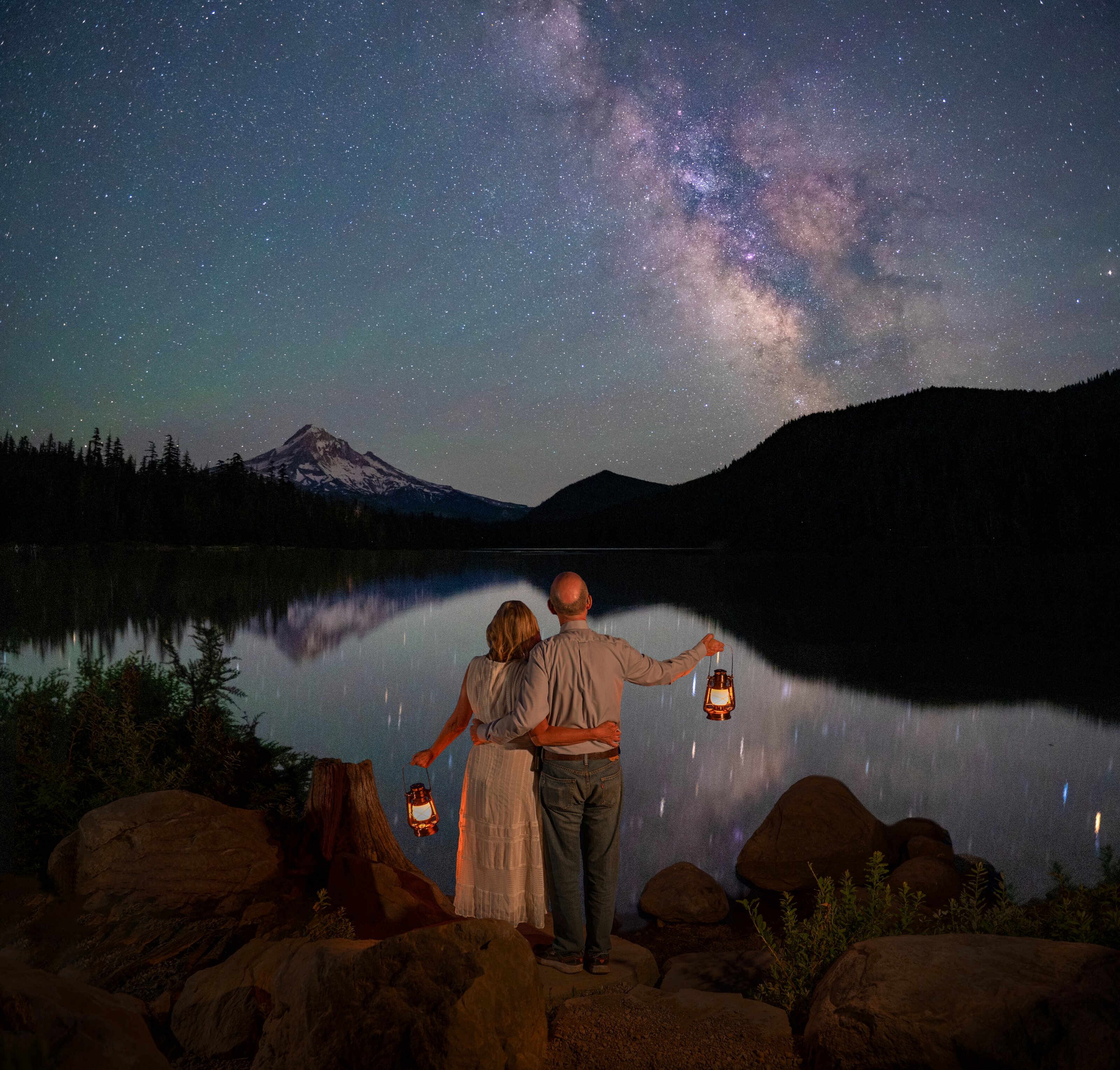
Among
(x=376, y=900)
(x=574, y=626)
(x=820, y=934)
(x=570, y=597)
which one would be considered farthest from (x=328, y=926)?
(x=820, y=934)

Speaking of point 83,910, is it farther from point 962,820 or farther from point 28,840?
point 962,820

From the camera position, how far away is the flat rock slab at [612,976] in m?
4.61

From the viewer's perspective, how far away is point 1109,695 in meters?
22.8

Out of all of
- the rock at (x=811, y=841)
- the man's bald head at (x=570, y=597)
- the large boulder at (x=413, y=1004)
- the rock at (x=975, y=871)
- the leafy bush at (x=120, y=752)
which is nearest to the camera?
the large boulder at (x=413, y=1004)

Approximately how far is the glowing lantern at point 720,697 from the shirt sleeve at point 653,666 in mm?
518

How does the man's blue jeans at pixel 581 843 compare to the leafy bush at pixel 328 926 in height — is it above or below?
above

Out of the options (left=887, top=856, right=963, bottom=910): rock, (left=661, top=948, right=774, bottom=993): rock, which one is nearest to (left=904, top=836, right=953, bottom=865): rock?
(left=887, top=856, right=963, bottom=910): rock

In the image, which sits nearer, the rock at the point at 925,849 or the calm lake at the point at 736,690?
the rock at the point at 925,849

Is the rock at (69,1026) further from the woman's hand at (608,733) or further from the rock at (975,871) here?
the rock at (975,871)

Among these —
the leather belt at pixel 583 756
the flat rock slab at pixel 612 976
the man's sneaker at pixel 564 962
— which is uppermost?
the leather belt at pixel 583 756

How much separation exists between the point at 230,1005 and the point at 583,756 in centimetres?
232

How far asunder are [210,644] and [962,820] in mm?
12468

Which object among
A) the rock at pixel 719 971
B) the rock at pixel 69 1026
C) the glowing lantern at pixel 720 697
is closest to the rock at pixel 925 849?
the rock at pixel 719 971

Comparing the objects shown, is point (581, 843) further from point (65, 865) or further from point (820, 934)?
point (65, 865)
